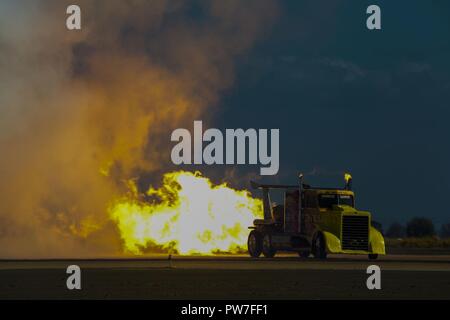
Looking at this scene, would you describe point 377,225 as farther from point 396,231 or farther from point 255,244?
point 396,231

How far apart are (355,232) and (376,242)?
3.72ft

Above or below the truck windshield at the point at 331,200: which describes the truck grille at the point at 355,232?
below

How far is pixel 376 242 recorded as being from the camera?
5128cm

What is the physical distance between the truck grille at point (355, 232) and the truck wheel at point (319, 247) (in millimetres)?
1030

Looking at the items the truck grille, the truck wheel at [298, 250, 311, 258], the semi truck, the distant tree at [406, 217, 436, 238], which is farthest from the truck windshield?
the distant tree at [406, 217, 436, 238]

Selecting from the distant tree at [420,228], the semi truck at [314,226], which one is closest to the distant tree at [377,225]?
the semi truck at [314,226]

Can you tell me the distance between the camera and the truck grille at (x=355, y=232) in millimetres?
50812

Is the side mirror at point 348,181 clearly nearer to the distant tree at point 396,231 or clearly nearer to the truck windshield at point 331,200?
the truck windshield at point 331,200

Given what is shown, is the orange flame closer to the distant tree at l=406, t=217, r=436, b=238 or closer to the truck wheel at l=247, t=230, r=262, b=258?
the truck wheel at l=247, t=230, r=262, b=258

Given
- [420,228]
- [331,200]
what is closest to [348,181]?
[331,200]

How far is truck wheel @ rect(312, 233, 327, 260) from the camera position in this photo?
167ft

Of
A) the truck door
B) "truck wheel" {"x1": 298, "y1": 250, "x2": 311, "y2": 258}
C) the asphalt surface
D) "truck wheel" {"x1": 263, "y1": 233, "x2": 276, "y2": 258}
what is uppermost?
the truck door

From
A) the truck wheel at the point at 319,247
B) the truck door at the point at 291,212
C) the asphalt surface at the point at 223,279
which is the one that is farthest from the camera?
the truck door at the point at 291,212
